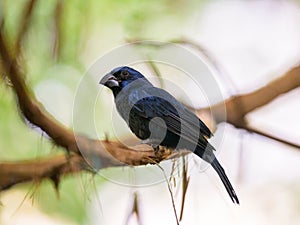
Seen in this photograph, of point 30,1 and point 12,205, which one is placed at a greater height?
point 30,1

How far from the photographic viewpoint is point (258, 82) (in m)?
1.52

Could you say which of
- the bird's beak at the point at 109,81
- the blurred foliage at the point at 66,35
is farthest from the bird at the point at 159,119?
the blurred foliage at the point at 66,35

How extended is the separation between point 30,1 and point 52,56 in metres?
0.16

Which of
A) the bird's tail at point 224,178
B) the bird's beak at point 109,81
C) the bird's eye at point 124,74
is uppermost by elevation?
the bird's eye at point 124,74

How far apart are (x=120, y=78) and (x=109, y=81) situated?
0.10 feet

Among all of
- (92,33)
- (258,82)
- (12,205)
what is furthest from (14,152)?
(258,82)

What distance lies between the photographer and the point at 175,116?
1473mm

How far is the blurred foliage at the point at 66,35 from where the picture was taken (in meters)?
1.53

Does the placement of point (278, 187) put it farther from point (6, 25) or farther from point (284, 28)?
point (6, 25)

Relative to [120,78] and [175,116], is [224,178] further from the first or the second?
[120,78]

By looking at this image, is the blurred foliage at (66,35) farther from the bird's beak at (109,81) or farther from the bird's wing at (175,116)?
the bird's wing at (175,116)

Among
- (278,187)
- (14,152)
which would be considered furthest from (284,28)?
(14,152)

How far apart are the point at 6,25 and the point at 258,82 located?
69 centimetres

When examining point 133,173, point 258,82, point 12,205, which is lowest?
point 12,205
